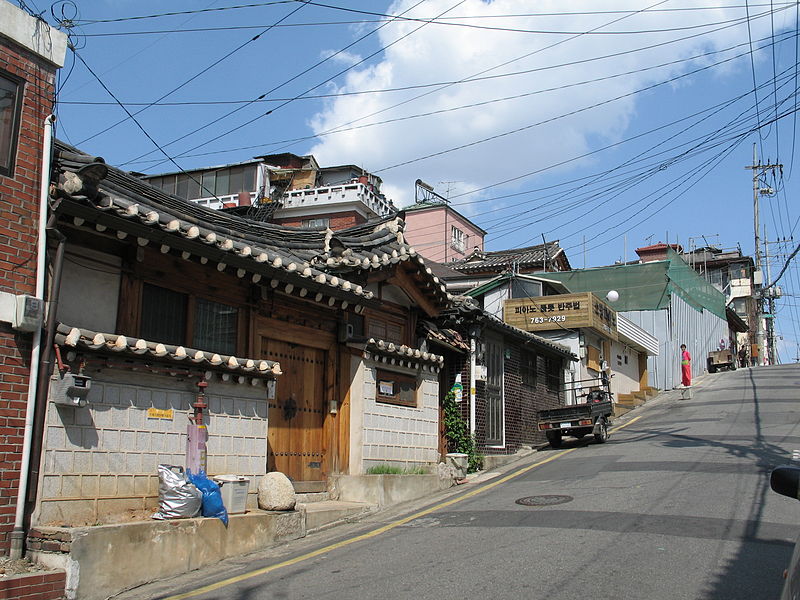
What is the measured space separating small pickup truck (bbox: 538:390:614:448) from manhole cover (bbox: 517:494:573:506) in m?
8.15

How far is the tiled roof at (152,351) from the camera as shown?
8266 mm

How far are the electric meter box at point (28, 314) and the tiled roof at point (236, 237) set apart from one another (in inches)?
43.0

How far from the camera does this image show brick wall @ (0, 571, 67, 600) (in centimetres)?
691

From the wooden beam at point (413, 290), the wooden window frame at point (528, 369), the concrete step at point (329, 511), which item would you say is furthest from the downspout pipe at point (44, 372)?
the wooden window frame at point (528, 369)

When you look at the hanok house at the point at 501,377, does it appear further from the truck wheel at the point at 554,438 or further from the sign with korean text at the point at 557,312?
the sign with korean text at the point at 557,312

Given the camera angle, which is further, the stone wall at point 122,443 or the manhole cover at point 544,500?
the manhole cover at point 544,500

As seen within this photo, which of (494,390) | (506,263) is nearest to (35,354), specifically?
(494,390)

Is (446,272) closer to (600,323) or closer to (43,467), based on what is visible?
(600,323)

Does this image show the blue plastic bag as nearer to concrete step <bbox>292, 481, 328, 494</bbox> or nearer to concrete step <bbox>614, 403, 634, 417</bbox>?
concrete step <bbox>292, 481, 328, 494</bbox>

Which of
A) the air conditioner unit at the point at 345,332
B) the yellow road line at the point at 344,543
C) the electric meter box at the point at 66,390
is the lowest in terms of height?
the yellow road line at the point at 344,543

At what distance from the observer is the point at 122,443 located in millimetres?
8828

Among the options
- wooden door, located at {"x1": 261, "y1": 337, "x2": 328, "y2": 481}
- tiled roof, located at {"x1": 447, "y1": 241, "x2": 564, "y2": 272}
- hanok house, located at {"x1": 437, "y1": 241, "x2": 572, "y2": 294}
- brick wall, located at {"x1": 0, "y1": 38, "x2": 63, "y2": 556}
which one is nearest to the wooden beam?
wooden door, located at {"x1": 261, "y1": 337, "x2": 328, "y2": 481}

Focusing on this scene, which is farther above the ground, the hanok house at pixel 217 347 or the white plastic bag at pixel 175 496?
the hanok house at pixel 217 347

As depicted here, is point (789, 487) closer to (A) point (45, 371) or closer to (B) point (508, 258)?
(A) point (45, 371)
